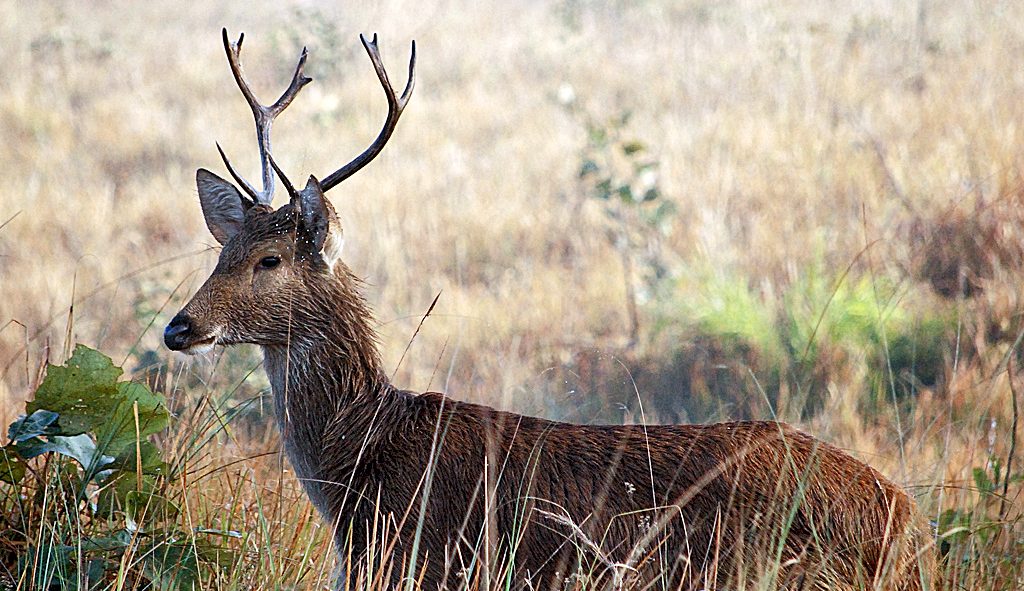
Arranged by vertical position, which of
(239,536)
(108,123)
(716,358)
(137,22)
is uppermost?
(137,22)

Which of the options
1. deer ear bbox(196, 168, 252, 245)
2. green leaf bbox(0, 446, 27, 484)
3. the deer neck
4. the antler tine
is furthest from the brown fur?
green leaf bbox(0, 446, 27, 484)

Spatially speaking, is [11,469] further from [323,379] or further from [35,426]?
[323,379]

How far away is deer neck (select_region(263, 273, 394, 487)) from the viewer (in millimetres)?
3896

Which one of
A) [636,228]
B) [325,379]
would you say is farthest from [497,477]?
[636,228]

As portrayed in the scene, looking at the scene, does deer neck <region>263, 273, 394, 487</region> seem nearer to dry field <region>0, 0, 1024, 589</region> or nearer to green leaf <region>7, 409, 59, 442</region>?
dry field <region>0, 0, 1024, 589</region>

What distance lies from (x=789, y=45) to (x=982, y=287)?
7131 millimetres

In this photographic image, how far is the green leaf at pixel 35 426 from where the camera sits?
11.2ft

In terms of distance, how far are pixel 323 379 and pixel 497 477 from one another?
2.31ft

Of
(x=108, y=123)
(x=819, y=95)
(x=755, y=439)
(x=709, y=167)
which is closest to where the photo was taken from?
(x=755, y=439)

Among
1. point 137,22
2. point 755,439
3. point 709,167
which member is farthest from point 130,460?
point 137,22

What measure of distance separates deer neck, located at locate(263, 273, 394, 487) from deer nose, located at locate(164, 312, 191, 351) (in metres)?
0.31

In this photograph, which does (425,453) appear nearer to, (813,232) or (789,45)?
(813,232)

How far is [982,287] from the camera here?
7355mm

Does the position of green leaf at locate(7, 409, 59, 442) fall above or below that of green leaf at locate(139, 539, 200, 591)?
above
